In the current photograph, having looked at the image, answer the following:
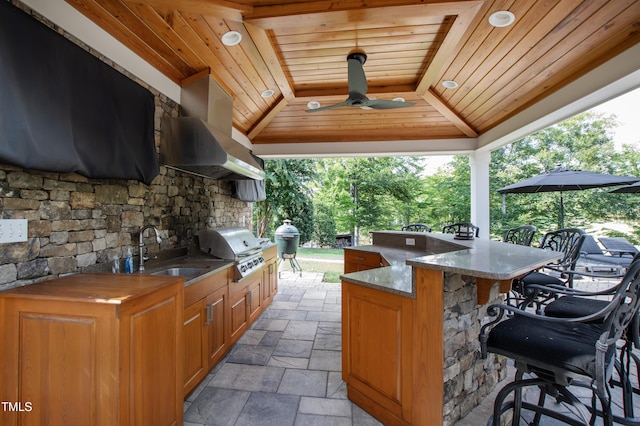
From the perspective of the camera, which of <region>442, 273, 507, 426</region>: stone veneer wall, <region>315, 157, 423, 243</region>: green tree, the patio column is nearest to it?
<region>442, 273, 507, 426</region>: stone veneer wall

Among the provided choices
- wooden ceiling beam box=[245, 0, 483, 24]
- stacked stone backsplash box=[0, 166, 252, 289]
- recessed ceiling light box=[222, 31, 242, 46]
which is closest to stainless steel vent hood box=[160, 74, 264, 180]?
stacked stone backsplash box=[0, 166, 252, 289]

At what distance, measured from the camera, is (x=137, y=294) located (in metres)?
1.30

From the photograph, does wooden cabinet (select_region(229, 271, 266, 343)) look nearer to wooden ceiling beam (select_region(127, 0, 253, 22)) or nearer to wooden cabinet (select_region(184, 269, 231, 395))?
wooden cabinet (select_region(184, 269, 231, 395))

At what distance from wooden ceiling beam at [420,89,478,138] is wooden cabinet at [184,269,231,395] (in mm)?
3381

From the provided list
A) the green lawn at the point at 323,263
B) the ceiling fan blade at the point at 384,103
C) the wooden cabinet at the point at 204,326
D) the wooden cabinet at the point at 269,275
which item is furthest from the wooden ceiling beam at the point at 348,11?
the green lawn at the point at 323,263

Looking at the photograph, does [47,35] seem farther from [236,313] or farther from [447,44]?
[447,44]

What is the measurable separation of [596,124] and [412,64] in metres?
9.50

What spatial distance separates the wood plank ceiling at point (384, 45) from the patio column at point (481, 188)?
74 centimetres

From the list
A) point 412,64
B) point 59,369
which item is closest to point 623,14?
point 412,64

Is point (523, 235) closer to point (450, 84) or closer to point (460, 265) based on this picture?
point (450, 84)

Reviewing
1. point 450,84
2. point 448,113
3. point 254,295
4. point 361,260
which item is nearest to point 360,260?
point 361,260

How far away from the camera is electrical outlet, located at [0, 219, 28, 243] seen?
4.44ft

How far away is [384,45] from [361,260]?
2.33 metres

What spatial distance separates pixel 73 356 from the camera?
1.20 meters
